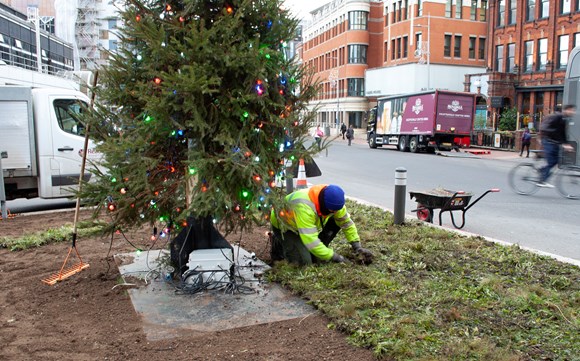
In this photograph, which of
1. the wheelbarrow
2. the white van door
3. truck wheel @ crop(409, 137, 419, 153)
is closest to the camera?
the wheelbarrow

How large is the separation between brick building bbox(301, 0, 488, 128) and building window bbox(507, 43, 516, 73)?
2574 millimetres

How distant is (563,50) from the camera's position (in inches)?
1441

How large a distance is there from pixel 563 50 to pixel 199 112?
125ft

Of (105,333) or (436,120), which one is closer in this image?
(105,333)

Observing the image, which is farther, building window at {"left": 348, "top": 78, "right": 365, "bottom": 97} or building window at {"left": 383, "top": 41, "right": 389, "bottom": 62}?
building window at {"left": 348, "top": 78, "right": 365, "bottom": 97}

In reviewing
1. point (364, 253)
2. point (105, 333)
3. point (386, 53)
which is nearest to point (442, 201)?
point (364, 253)

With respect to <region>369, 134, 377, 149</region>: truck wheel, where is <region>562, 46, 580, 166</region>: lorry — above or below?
above

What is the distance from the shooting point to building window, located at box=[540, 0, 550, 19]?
37.7 metres

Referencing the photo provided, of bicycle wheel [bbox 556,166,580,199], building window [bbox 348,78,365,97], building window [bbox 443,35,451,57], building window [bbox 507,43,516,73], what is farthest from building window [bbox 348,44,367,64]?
bicycle wheel [bbox 556,166,580,199]

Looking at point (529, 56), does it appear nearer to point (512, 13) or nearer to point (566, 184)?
point (512, 13)

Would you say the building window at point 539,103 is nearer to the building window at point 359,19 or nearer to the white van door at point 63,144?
the building window at point 359,19

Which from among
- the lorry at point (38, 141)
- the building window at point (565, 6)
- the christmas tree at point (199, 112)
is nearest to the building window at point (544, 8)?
the building window at point (565, 6)

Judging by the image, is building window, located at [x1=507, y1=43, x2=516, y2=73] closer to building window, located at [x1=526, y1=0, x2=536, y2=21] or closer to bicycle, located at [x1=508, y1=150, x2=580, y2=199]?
building window, located at [x1=526, y1=0, x2=536, y2=21]

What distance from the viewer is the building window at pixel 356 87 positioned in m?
64.1
